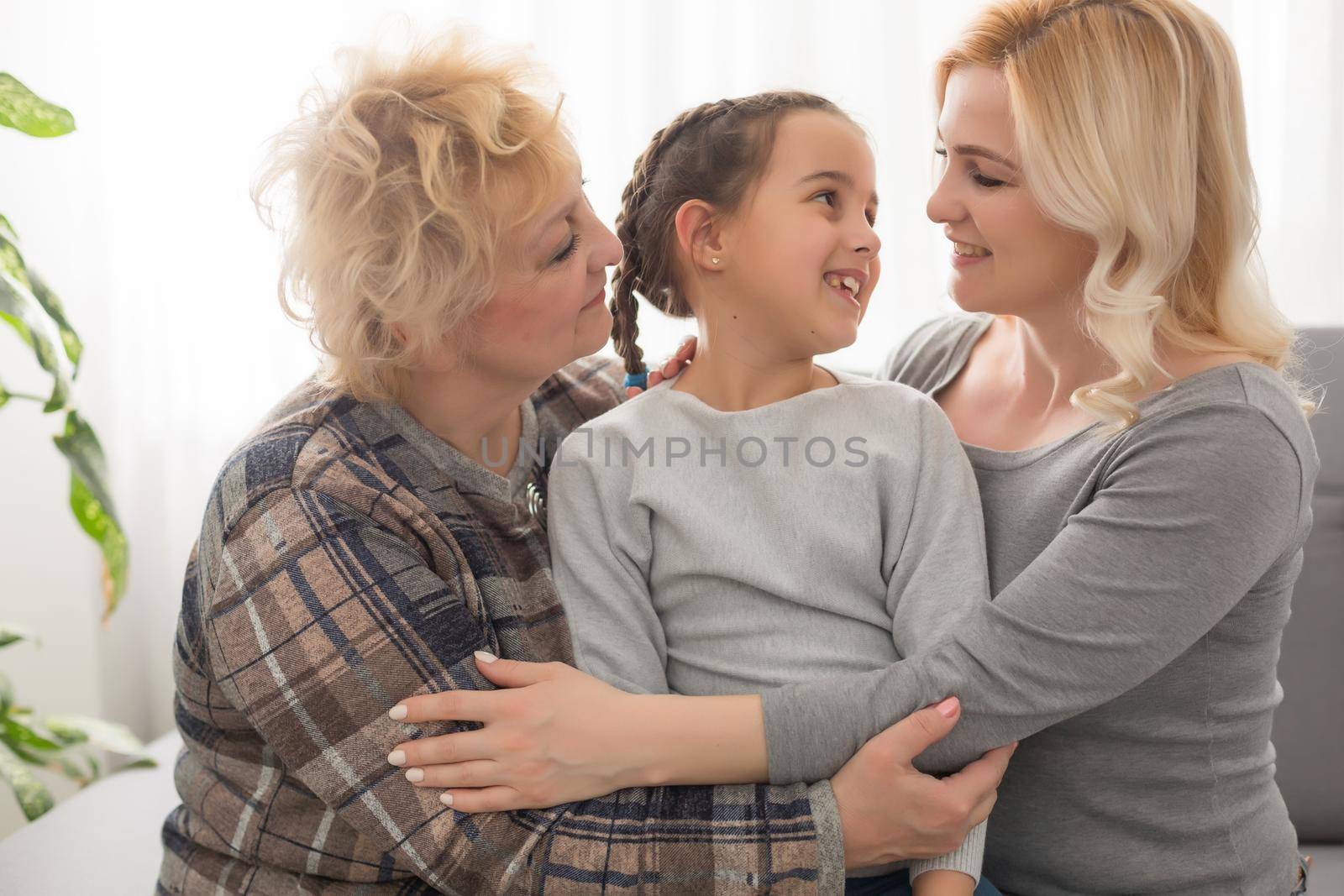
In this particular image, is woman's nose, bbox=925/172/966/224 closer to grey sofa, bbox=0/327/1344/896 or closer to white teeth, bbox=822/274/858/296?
white teeth, bbox=822/274/858/296

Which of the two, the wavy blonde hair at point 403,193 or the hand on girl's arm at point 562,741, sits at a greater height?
the wavy blonde hair at point 403,193

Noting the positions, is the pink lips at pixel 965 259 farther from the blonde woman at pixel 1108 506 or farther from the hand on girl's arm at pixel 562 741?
the hand on girl's arm at pixel 562 741

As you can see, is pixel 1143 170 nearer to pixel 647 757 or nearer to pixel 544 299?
pixel 544 299

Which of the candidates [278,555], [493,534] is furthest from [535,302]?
[278,555]

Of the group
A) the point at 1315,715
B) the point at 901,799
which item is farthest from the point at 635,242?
the point at 1315,715

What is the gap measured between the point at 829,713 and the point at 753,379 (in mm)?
456

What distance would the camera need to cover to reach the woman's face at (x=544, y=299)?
1.40 m

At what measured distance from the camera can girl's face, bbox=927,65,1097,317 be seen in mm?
1405

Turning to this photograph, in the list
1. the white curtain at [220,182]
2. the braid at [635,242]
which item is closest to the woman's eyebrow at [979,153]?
the braid at [635,242]

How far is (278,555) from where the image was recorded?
1251 mm

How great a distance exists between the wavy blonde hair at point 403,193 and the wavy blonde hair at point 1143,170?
0.59m

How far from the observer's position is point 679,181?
153cm

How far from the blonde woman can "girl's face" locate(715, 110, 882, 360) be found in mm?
120

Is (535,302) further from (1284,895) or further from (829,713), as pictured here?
(1284,895)
